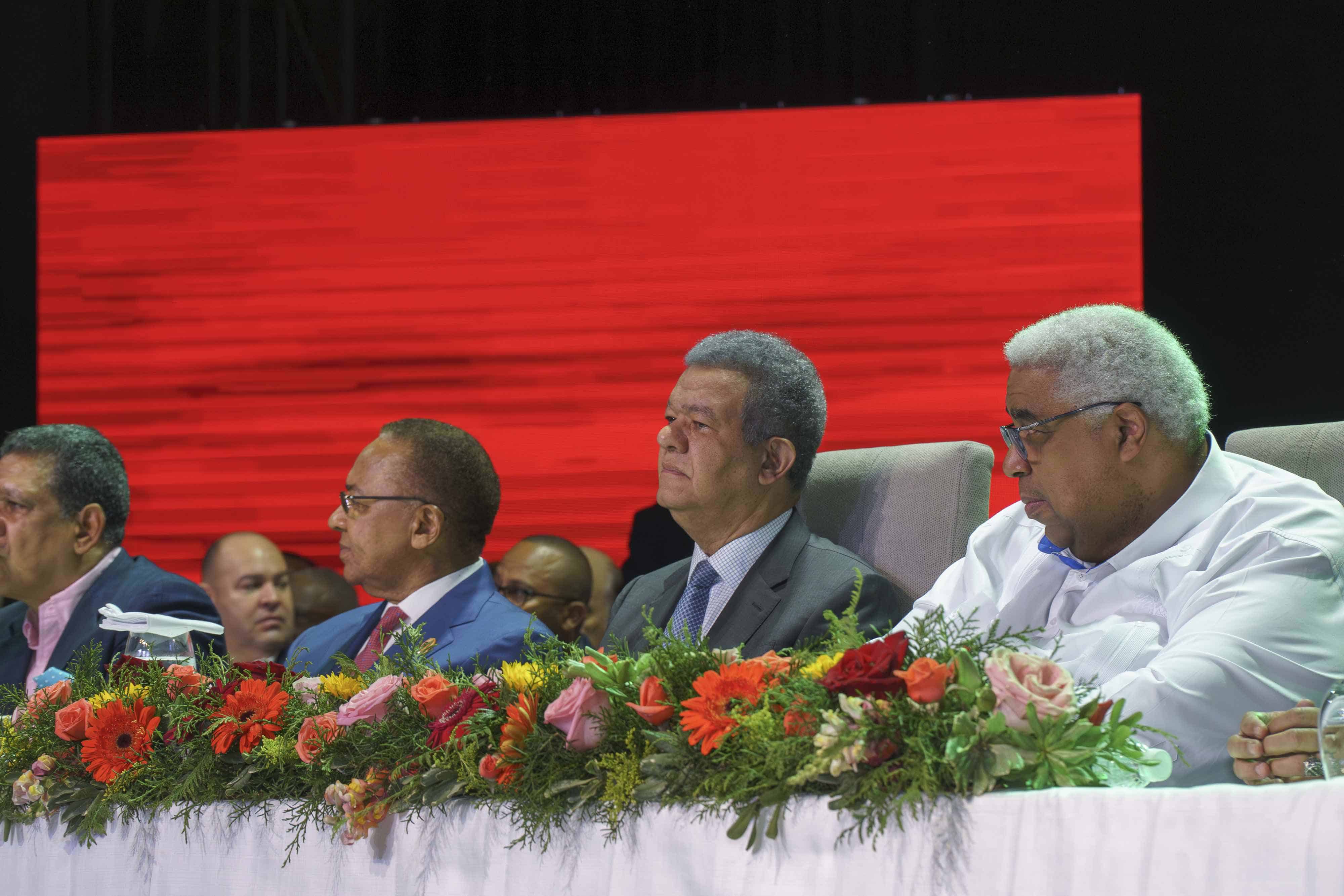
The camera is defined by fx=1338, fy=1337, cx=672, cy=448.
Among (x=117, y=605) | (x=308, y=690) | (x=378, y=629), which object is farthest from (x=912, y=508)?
(x=117, y=605)

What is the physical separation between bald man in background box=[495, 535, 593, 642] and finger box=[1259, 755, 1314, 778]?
9.86ft

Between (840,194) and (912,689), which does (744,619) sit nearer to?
(912,689)

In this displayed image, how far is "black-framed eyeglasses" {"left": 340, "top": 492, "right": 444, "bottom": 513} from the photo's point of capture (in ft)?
10.5

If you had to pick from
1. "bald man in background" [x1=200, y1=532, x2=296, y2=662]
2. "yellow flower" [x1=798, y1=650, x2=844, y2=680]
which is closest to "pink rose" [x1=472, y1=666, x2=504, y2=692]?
"yellow flower" [x1=798, y1=650, x2=844, y2=680]

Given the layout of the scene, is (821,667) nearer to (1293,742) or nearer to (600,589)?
(1293,742)

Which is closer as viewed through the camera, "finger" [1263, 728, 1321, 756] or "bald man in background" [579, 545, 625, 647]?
"finger" [1263, 728, 1321, 756]

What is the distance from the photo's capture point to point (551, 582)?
14.6 ft

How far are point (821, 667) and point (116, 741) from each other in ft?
3.71

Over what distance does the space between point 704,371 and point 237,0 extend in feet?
9.21

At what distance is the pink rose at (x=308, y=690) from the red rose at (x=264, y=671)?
0.23 feet

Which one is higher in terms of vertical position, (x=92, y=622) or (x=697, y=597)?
(x=697, y=597)

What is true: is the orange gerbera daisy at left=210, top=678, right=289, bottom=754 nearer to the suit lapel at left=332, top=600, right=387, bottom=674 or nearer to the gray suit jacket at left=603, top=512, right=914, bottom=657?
the gray suit jacket at left=603, top=512, right=914, bottom=657

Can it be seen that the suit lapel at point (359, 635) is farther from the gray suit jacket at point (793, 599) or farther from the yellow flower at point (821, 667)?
the yellow flower at point (821, 667)

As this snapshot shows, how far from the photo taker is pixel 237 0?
4.83 metres
